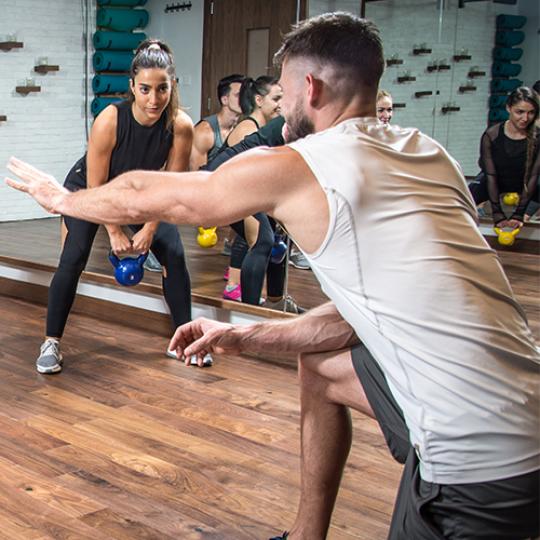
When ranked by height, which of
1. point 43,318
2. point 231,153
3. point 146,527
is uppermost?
point 231,153

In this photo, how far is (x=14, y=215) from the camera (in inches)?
239

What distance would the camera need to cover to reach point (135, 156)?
3.73 metres

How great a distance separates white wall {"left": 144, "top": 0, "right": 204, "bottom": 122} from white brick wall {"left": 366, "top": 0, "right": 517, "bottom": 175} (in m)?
1.00

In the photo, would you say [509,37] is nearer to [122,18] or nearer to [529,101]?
[529,101]

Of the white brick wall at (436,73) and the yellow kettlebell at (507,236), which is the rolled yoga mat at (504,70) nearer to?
the white brick wall at (436,73)

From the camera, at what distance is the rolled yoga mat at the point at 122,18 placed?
476cm

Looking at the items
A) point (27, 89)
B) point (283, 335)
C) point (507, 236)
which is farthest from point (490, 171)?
point (27, 89)

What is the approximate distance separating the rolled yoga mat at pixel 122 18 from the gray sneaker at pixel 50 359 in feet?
6.39

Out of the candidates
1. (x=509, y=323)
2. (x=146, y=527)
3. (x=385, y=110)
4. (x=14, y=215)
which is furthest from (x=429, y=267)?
(x=14, y=215)

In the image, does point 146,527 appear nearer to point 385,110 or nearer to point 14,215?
point 385,110

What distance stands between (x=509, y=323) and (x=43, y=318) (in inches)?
141

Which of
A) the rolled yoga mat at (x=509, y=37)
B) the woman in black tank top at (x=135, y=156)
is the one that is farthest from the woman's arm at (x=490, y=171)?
the woman in black tank top at (x=135, y=156)

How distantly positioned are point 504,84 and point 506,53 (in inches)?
5.2

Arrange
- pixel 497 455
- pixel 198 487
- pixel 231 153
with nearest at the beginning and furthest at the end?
pixel 497 455 < pixel 198 487 < pixel 231 153
